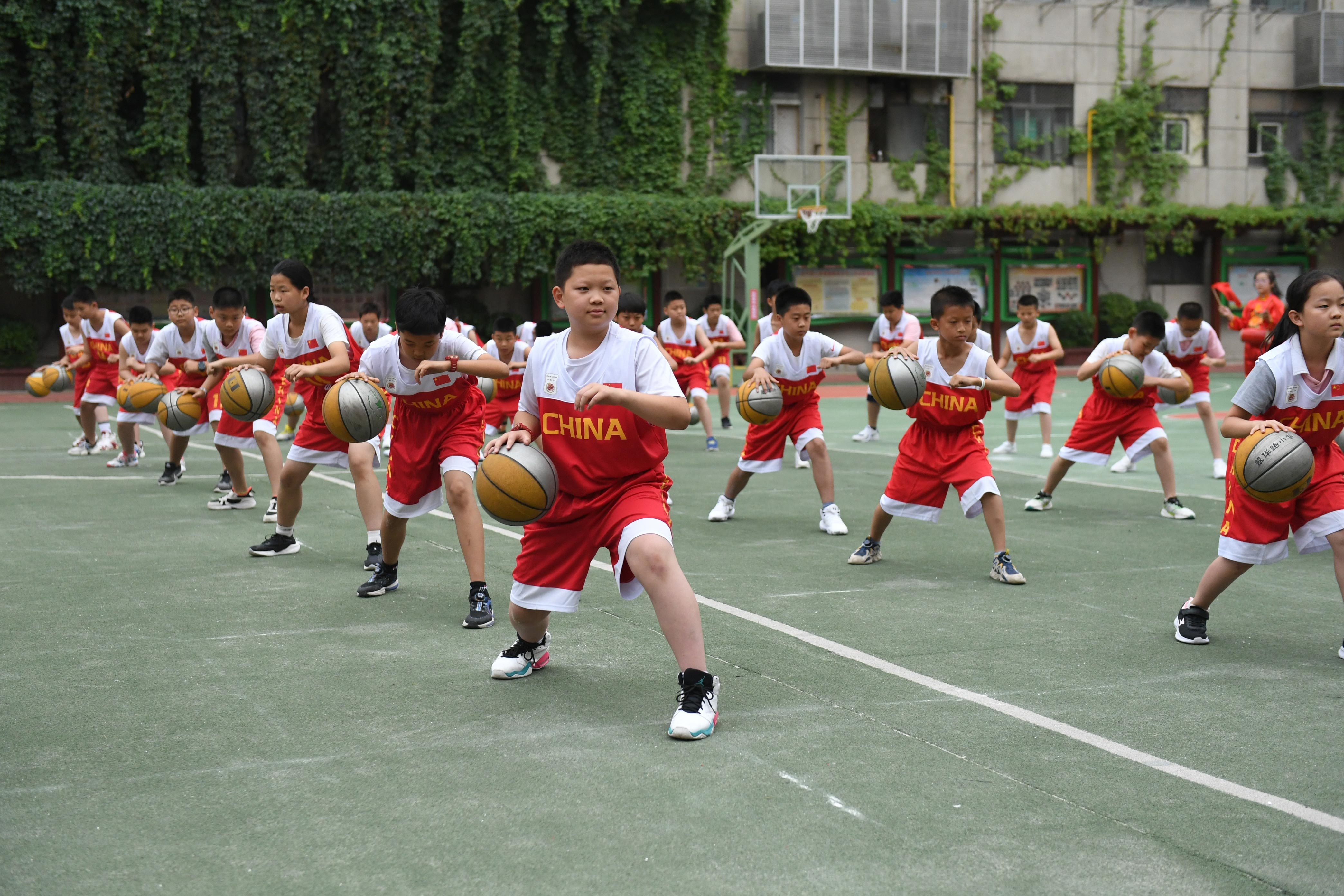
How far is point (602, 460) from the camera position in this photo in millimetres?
4863

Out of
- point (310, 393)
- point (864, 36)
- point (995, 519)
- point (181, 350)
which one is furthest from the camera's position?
point (864, 36)

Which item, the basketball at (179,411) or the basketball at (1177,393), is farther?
the basketball at (179,411)

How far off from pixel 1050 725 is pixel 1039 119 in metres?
32.0

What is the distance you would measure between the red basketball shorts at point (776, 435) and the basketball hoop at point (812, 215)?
825 inches

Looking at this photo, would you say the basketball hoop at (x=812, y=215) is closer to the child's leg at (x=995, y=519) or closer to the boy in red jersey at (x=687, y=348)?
the boy in red jersey at (x=687, y=348)

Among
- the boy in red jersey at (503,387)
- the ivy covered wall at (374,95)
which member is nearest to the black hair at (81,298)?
the boy in red jersey at (503,387)

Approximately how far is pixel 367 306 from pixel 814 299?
20.7m

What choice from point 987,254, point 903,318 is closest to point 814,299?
point 987,254

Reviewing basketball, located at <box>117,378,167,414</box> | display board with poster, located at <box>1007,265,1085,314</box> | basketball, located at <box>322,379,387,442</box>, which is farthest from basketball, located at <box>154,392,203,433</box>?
display board with poster, located at <box>1007,265,1085,314</box>

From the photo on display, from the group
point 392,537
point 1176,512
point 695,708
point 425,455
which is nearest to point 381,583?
point 392,537

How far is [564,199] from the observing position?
29500 millimetres

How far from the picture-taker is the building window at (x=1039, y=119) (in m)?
33.8

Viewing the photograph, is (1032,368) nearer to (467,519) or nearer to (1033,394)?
(1033,394)

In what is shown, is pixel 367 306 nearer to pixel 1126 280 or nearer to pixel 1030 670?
pixel 1030 670
